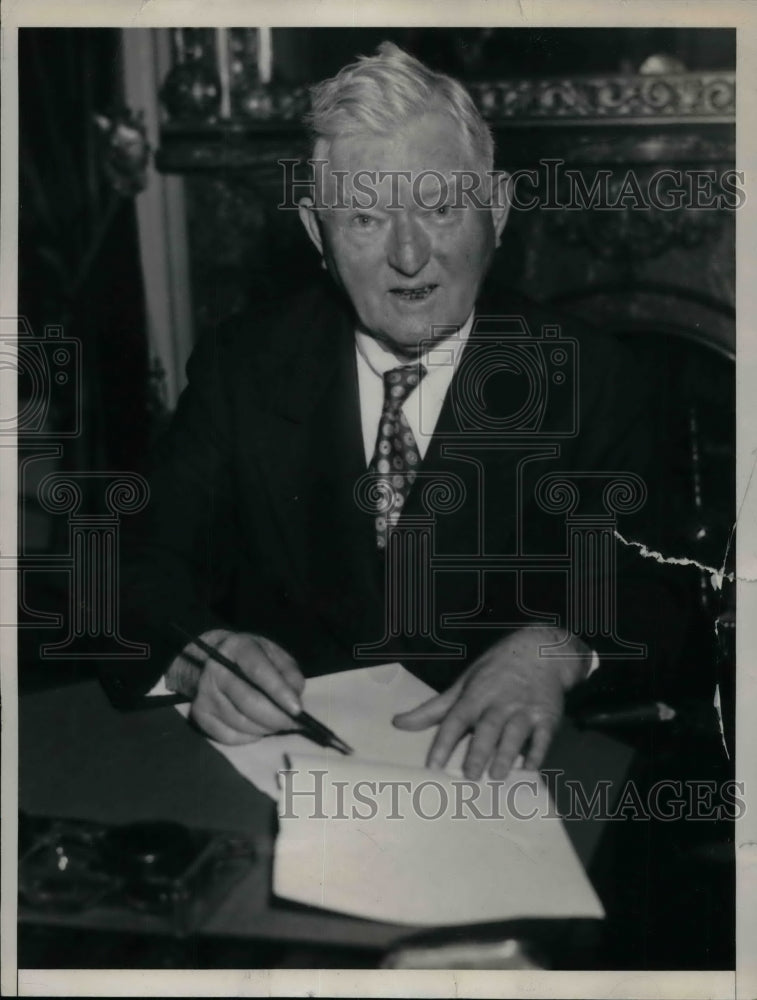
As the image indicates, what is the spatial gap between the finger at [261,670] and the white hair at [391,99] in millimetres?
642

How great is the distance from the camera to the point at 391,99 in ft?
4.25

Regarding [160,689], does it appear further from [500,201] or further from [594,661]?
[500,201]

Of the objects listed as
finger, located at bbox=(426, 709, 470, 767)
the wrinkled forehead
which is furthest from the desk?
the wrinkled forehead

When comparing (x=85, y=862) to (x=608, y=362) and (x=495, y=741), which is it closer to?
(x=495, y=741)

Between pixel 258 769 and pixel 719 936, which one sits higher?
pixel 258 769

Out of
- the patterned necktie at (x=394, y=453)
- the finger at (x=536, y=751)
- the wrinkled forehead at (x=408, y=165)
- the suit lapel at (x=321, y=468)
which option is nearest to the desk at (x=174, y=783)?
the finger at (x=536, y=751)

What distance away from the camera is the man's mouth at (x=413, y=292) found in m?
1.32

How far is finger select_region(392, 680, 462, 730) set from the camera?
4.17 ft

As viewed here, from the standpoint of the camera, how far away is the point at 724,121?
1.36 m

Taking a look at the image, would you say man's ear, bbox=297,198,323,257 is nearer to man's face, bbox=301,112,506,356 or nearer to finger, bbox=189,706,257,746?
man's face, bbox=301,112,506,356

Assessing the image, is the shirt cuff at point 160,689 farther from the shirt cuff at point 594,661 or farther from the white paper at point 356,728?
the shirt cuff at point 594,661

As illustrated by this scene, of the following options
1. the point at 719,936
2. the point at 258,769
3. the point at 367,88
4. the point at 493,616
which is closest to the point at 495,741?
the point at 493,616

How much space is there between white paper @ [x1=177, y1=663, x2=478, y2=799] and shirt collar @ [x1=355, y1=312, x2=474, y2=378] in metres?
0.40
